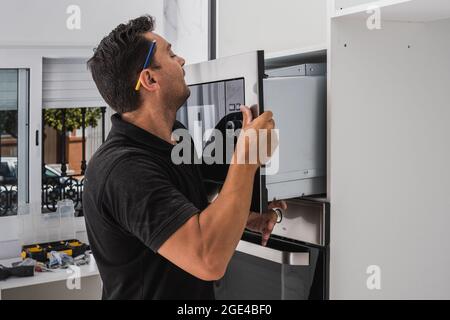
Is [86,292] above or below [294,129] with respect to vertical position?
below

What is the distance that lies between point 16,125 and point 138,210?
1.94 m

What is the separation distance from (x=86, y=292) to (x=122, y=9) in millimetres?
1346

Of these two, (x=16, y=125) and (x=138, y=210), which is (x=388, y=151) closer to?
(x=138, y=210)

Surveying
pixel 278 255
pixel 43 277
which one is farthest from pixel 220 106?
pixel 43 277

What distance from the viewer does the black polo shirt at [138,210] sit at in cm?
102

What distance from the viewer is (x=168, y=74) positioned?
47.1 inches

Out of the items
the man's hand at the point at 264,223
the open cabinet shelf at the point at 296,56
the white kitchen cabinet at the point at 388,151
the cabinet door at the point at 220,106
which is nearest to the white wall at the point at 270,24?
the open cabinet shelf at the point at 296,56

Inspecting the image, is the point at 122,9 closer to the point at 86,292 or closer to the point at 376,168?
the point at 86,292

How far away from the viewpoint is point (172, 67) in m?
1.20

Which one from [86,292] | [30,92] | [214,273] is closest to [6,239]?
[86,292]

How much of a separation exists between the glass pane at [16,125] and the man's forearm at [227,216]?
194 cm

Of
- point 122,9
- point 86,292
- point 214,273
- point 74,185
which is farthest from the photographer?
point 74,185

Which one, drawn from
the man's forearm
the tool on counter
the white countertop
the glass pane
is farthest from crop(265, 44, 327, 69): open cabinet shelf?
the glass pane

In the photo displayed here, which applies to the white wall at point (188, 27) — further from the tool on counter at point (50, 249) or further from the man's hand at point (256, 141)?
the man's hand at point (256, 141)
